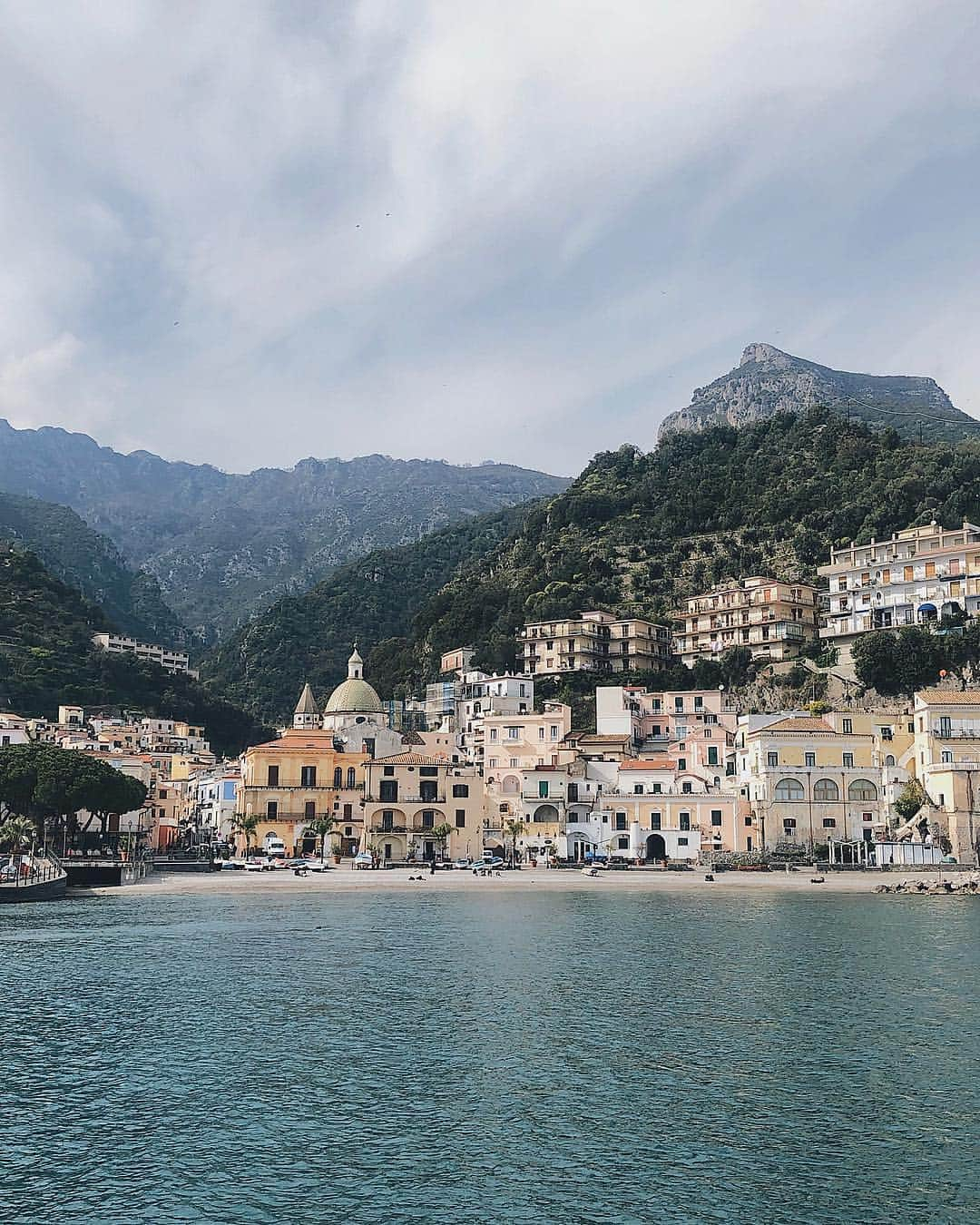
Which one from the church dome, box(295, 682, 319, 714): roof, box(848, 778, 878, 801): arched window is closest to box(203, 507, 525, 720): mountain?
box(295, 682, 319, 714): roof

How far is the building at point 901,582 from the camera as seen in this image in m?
98.9

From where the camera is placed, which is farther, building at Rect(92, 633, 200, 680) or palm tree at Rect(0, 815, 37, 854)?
building at Rect(92, 633, 200, 680)

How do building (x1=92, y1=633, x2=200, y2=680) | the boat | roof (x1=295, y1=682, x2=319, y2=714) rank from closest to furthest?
the boat → roof (x1=295, y1=682, x2=319, y2=714) → building (x1=92, y1=633, x2=200, y2=680)

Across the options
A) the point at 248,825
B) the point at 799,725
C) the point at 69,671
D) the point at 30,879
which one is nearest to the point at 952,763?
the point at 799,725

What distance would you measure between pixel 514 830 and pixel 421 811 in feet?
22.8

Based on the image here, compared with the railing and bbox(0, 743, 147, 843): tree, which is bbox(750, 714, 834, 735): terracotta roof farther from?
the railing

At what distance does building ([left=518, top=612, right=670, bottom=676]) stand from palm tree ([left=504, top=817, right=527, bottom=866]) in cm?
3172

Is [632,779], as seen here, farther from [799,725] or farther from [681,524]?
[681,524]

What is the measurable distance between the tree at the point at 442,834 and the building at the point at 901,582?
131 ft

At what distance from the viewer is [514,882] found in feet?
225

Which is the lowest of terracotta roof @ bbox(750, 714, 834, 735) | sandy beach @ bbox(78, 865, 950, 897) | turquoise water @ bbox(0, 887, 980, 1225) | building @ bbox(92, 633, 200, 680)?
turquoise water @ bbox(0, 887, 980, 1225)

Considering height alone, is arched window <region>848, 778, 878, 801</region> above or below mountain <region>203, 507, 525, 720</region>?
below

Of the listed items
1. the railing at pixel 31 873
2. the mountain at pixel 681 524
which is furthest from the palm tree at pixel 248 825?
the mountain at pixel 681 524

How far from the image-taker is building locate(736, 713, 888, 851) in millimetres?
77250
